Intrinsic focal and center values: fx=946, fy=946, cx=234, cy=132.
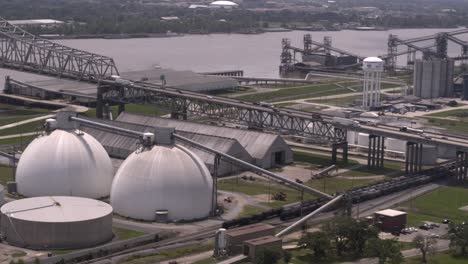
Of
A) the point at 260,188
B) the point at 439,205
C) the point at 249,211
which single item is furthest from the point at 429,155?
the point at 249,211

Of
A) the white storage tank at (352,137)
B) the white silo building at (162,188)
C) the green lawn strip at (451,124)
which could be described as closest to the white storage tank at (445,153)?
the white storage tank at (352,137)

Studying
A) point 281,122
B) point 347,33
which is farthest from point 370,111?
point 347,33

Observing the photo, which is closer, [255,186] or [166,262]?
[166,262]

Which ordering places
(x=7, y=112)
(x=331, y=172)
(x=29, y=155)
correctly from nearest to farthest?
(x=29, y=155)
(x=331, y=172)
(x=7, y=112)

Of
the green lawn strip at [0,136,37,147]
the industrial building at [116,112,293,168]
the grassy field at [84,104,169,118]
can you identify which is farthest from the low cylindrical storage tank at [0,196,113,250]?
the grassy field at [84,104,169,118]

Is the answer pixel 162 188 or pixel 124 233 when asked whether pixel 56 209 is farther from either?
pixel 162 188

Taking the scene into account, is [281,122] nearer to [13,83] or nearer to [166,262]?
[166,262]

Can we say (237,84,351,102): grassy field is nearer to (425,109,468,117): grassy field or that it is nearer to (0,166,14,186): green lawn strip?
(425,109,468,117): grassy field
